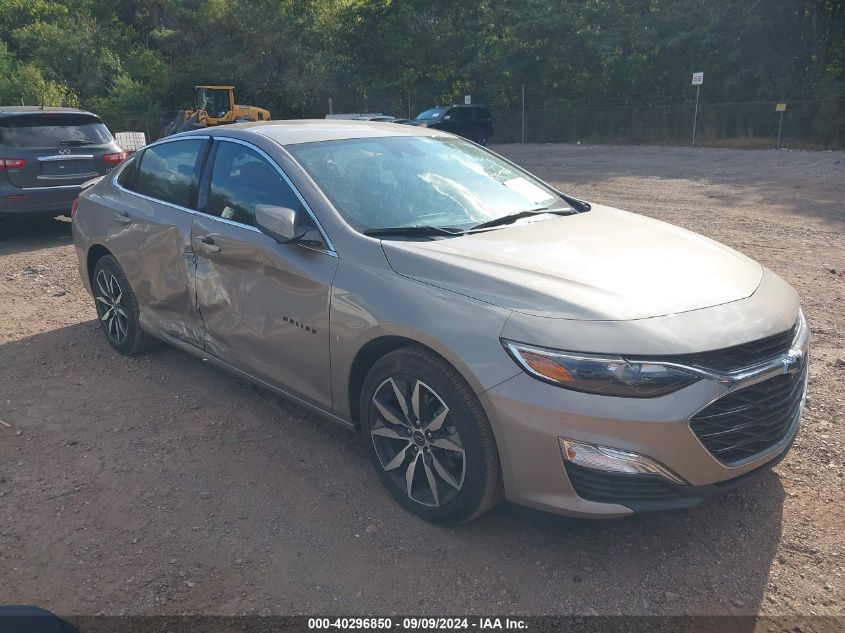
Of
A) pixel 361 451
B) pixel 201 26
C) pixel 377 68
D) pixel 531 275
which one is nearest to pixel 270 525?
pixel 361 451

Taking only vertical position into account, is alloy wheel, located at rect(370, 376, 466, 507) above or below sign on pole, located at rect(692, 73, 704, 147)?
above

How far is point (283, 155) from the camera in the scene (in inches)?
149

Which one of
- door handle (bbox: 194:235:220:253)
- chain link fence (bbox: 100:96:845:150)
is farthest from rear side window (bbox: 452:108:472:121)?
door handle (bbox: 194:235:220:253)

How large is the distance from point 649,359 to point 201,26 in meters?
43.6

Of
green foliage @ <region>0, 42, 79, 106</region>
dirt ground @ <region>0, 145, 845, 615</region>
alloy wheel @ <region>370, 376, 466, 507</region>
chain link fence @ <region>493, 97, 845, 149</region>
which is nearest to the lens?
dirt ground @ <region>0, 145, 845, 615</region>

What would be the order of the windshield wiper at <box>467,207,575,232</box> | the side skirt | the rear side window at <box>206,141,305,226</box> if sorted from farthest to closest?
the rear side window at <box>206,141,305,226</box>
the windshield wiper at <box>467,207,575,232</box>
the side skirt

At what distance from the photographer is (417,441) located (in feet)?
10.1

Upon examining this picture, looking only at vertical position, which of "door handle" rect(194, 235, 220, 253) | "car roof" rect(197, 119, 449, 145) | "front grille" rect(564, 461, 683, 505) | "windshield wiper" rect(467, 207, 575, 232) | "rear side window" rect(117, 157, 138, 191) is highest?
"car roof" rect(197, 119, 449, 145)

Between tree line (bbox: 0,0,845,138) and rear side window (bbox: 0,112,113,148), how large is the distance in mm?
25563

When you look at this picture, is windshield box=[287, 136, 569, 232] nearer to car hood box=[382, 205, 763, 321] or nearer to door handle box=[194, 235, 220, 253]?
car hood box=[382, 205, 763, 321]

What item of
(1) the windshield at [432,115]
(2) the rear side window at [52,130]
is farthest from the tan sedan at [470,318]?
(1) the windshield at [432,115]

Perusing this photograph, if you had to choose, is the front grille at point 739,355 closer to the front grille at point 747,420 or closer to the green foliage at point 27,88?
the front grille at point 747,420

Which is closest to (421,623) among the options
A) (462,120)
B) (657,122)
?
(462,120)

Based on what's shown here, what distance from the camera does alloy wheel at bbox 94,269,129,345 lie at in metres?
5.08
